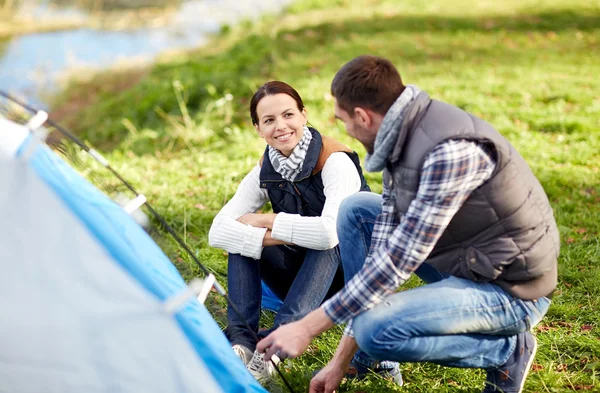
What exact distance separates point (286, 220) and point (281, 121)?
1.25 ft

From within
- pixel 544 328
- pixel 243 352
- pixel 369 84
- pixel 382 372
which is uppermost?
pixel 369 84

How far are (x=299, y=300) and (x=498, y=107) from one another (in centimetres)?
373

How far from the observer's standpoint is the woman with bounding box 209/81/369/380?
8.53 feet

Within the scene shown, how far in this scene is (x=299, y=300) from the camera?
8.45ft

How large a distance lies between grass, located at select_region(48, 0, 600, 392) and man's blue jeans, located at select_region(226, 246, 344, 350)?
14 centimetres

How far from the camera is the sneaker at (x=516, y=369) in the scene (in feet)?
7.12

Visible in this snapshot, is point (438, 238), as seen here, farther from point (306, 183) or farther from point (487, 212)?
point (306, 183)

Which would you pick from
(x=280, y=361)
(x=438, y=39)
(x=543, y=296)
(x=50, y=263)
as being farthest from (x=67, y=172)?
(x=438, y=39)

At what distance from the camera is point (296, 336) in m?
1.95

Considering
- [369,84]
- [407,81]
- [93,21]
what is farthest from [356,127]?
[93,21]

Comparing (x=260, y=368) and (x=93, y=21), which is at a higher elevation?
(x=93, y=21)

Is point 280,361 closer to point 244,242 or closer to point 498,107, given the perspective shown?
point 244,242

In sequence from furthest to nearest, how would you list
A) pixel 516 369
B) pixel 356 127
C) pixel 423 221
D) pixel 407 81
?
pixel 407 81
pixel 516 369
pixel 356 127
pixel 423 221

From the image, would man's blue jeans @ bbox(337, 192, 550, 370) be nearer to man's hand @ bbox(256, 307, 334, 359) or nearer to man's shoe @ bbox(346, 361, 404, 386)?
man's hand @ bbox(256, 307, 334, 359)
